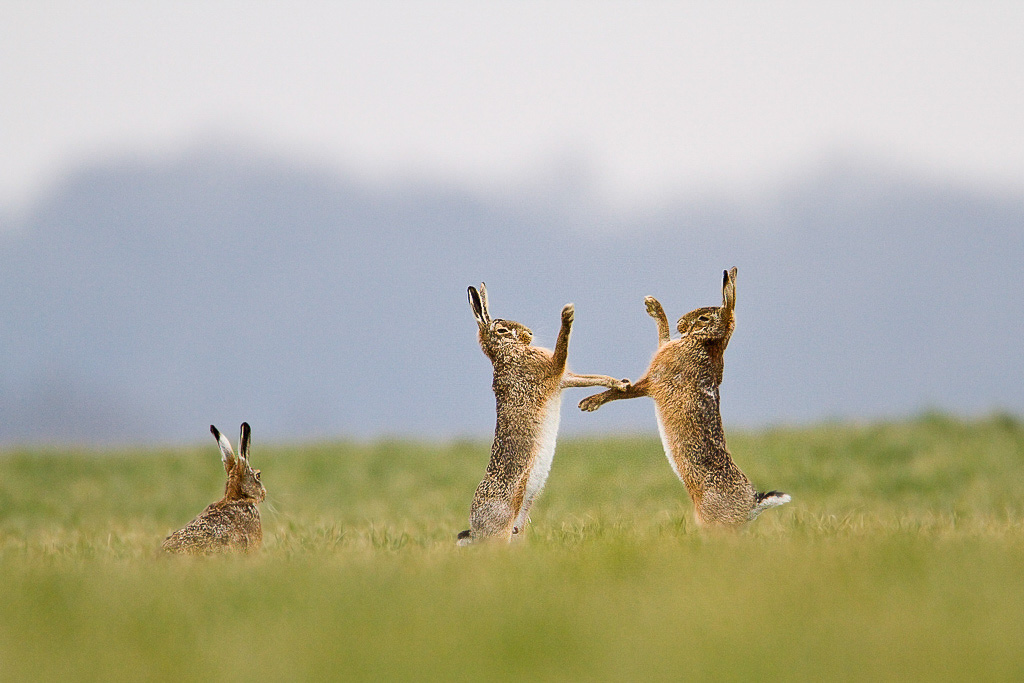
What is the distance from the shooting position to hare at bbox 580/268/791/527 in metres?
7.38

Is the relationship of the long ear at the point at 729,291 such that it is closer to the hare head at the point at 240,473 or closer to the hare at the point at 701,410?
A: the hare at the point at 701,410

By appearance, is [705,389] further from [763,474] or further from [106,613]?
[763,474]

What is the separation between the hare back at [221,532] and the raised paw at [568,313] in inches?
118

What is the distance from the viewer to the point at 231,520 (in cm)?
754

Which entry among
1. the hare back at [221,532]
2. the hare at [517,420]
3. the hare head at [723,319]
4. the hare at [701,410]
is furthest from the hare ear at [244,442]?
the hare head at [723,319]

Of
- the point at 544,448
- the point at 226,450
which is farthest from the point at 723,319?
the point at 226,450

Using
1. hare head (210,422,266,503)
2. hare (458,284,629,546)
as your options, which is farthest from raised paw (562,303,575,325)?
hare head (210,422,266,503)

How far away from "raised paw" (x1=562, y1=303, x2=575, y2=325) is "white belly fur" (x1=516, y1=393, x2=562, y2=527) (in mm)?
600

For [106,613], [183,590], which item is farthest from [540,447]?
[106,613]

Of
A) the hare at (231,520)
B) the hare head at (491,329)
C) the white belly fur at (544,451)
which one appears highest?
the hare head at (491,329)

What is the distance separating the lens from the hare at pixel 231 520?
23.8ft

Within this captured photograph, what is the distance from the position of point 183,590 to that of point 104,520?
8558 millimetres

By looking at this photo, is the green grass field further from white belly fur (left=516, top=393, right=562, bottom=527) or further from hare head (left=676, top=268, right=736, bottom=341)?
hare head (left=676, top=268, right=736, bottom=341)

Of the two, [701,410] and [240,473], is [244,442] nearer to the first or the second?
[240,473]
